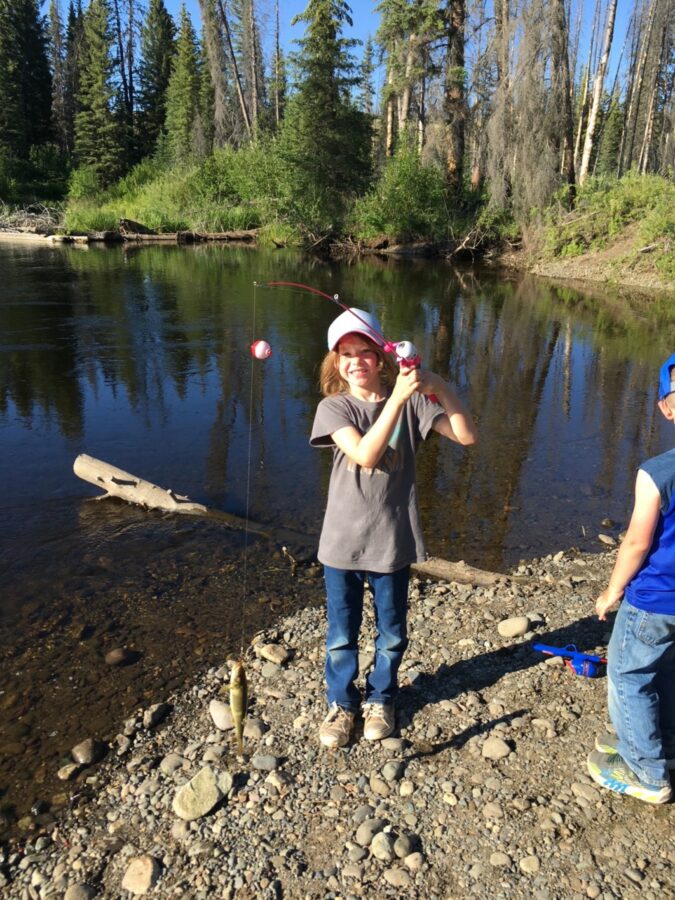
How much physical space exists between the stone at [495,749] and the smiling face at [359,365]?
6.01 ft

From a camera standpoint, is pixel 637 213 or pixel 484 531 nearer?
pixel 484 531

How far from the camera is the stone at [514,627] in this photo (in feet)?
14.0

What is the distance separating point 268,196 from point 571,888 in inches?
1545

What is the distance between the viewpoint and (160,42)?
2359 inches

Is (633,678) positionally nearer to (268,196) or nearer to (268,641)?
(268,641)

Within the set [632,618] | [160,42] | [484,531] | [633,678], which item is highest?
[160,42]

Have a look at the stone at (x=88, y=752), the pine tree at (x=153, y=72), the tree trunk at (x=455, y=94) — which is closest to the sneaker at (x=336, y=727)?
the stone at (x=88, y=752)

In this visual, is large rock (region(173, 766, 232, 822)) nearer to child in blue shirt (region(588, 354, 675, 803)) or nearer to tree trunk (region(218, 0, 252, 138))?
child in blue shirt (region(588, 354, 675, 803))

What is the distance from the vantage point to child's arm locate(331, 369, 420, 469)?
264 centimetres

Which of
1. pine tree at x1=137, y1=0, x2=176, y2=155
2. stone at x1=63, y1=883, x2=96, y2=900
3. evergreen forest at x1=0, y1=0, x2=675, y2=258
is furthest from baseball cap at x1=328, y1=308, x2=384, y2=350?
pine tree at x1=137, y1=0, x2=176, y2=155

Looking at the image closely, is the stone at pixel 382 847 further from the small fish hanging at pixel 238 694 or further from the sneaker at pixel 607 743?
the sneaker at pixel 607 743

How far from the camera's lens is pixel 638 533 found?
2609 mm

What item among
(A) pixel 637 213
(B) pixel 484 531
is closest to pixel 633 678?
(B) pixel 484 531

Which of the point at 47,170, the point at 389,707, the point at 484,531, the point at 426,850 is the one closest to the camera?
the point at 426,850
